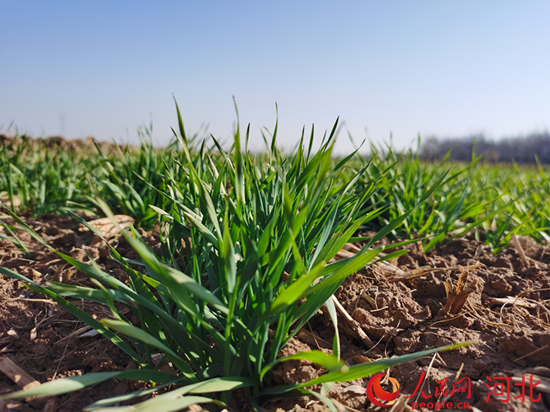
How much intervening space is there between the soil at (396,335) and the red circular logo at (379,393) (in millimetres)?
18

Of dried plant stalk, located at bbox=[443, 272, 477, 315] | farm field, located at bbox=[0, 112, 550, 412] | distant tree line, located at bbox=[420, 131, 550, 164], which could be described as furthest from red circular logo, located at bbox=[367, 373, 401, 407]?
distant tree line, located at bbox=[420, 131, 550, 164]

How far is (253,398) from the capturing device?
3.46 feet

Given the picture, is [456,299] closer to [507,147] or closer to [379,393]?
[379,393]

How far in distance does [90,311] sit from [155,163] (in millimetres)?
1393

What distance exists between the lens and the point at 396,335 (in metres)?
1.38

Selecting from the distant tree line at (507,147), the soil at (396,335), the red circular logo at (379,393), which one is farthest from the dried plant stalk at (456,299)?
the distant tree line at (507,147)

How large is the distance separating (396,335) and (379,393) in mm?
299

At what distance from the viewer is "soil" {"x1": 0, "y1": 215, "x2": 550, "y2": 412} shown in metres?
1.10

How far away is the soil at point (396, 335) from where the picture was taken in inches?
43.4

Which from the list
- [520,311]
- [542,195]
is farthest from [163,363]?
[542,195]

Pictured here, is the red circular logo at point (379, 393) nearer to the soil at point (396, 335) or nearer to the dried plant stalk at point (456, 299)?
the soil at point (396, 335)

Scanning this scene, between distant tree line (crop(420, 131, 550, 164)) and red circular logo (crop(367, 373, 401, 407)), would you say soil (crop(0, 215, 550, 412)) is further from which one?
distant tree line (crop(420, 131, 550, 164))

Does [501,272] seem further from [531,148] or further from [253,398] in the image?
[531,148]

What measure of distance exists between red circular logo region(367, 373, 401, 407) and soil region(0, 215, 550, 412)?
18mm
